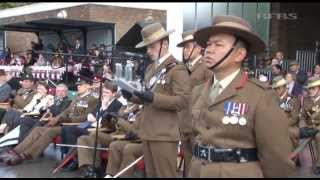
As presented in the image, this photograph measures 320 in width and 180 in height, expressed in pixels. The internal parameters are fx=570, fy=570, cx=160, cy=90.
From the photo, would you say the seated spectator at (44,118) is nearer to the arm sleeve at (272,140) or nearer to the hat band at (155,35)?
the hat band at (155,35)

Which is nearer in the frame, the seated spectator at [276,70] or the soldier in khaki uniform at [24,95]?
the soldier in khaki uniform at [24,95]

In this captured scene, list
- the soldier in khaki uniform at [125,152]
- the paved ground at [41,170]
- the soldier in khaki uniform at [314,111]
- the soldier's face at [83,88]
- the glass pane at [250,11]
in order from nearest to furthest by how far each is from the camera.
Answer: the soldier in khaki uniform at [125,152] < the paved ground at [41,170] < the soldier in khaki uniform at [314,111] < the soldier's face at [83,88] < the glass pane at [250,11]

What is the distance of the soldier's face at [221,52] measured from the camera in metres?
3.66

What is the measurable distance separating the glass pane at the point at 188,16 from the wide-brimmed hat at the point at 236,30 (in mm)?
16948

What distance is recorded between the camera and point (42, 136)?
379 inches

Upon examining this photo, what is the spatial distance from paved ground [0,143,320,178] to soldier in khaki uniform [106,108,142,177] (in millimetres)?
999

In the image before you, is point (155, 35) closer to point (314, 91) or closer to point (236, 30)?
point (236, 30)

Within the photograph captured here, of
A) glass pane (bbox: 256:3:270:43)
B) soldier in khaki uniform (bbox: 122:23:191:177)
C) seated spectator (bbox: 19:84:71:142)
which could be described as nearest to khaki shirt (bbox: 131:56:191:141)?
soldier in khaki uniform (bbox: 122:23:191:177)

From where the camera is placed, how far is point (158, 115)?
581 centimetres

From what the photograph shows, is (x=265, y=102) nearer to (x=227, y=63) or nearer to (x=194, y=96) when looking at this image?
(x=227, y=63)

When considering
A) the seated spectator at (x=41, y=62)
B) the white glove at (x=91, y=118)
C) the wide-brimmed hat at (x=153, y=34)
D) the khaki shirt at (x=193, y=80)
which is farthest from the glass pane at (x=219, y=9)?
the wide-brimmed hat at (x=153, y=34)

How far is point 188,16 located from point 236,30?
1785 centimetres

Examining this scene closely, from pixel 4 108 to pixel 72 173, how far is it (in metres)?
3.82

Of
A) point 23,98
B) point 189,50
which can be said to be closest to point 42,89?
point 23,98
